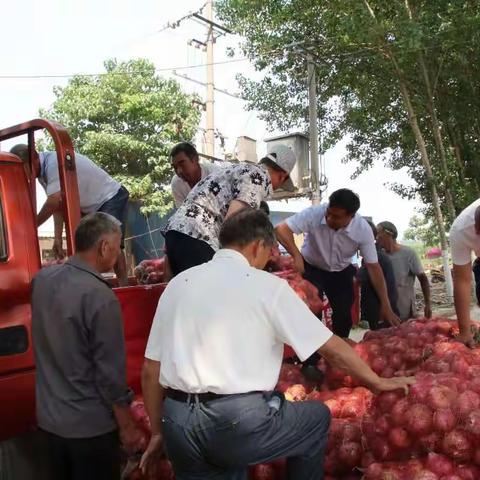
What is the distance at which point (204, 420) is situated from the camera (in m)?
2.27

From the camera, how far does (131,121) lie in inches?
746

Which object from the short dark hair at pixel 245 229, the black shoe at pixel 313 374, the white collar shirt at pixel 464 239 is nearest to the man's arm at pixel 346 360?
the short dark hair at pixel 245 229

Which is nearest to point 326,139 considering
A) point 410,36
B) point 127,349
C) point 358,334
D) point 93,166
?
point 410,36

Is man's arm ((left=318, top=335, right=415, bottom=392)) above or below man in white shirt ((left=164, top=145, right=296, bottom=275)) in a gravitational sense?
below

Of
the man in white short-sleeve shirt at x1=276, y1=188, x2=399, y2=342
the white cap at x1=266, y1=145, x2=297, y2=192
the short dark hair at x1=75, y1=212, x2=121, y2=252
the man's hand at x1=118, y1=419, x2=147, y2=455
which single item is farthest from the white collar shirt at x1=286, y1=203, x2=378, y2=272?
the man's hand at x1=118, y1=419, x2=147, y2=455

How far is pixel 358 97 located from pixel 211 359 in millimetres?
17269

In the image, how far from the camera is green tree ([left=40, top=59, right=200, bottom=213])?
1850 centimetres

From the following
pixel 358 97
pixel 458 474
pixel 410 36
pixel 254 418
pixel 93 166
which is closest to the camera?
pixel 254 418

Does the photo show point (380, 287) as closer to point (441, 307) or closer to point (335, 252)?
point (335, 252)

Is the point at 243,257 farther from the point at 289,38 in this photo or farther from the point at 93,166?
the point at 289,38

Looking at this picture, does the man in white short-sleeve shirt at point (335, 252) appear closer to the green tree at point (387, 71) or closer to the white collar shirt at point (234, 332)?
the white collar shirt at point (234, 332)

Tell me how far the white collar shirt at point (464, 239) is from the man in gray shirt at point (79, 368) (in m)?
2.21

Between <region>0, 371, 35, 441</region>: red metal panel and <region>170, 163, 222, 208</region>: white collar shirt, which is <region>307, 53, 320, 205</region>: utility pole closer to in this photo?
<region>170, 163, 222, 208</region>: white collar shirt

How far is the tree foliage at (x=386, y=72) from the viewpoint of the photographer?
1383 cm
